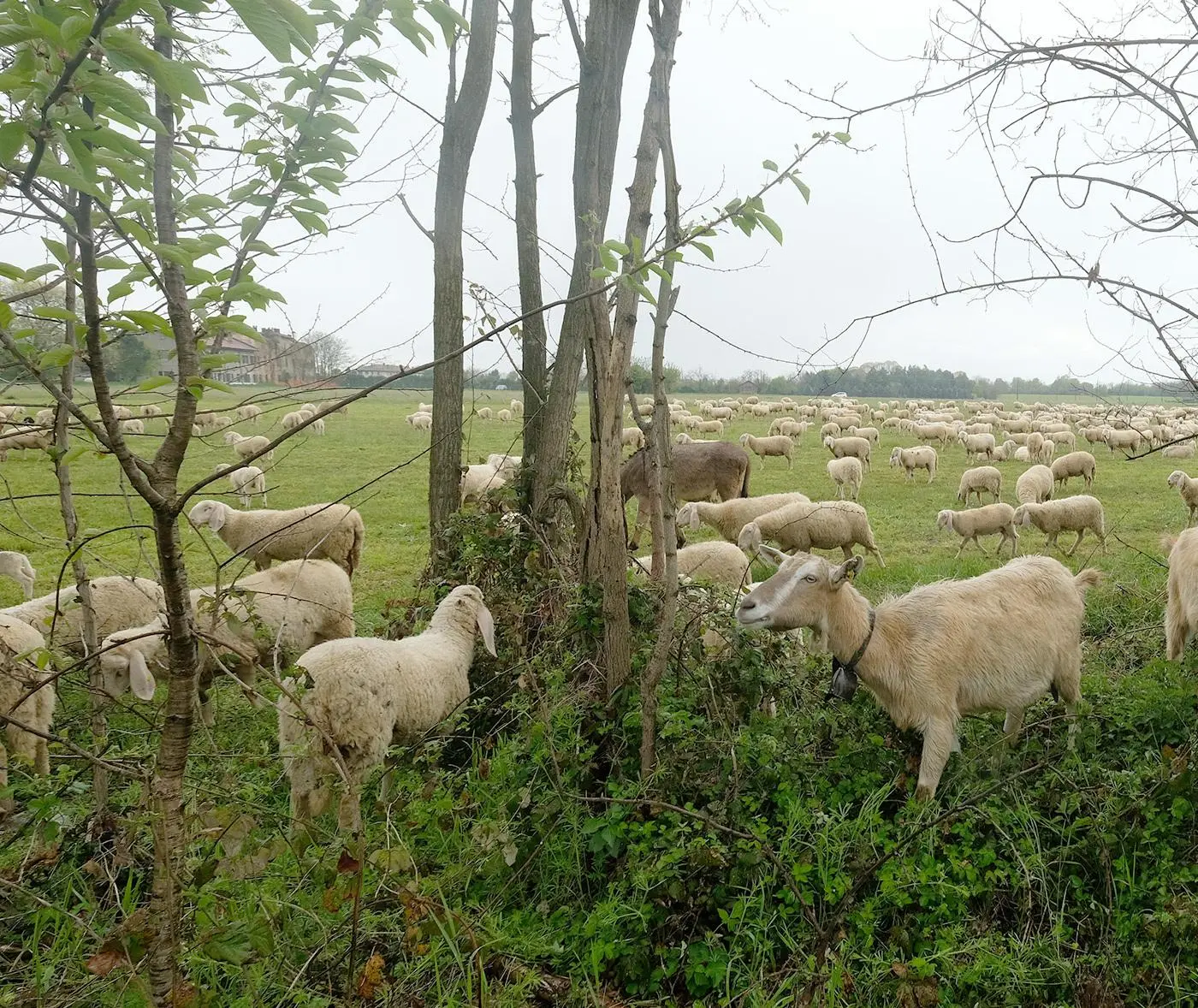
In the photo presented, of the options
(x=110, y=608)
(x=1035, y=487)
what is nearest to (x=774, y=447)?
(x=1035, y=487)

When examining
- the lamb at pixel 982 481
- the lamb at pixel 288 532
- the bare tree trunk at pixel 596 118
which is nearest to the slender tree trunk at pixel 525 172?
the bare tree trunk at pixel 596 118

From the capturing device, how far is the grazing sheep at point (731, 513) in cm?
1228

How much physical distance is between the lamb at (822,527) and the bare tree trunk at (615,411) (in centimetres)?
764

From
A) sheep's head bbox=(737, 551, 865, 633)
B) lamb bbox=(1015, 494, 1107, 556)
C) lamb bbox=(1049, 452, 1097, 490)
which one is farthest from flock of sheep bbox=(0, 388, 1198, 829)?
lamb bbox=(1049, 452, 1097, 490)

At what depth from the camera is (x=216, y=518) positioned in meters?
9.90

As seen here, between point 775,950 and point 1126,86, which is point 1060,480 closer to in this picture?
point 1126,86

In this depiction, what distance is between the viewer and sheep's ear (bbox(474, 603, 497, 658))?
4.67 metres

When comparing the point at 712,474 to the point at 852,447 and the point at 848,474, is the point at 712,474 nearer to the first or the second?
the point at 848,474

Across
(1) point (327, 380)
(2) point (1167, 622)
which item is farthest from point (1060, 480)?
(1) point (327, 380)

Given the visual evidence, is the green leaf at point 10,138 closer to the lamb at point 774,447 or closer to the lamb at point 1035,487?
the lamb at point 1035,487

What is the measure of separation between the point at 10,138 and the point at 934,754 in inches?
173

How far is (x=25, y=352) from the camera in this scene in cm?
145

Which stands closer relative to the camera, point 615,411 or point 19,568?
point 615,411

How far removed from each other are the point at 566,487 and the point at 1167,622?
197 inches
